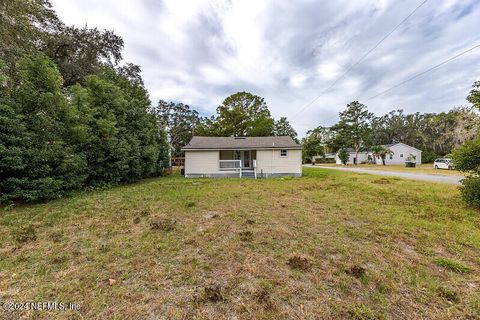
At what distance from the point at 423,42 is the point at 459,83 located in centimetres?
746

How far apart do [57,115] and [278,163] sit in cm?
1260

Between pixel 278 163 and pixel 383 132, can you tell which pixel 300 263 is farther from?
pixel 383 132

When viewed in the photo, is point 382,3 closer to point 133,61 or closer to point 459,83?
point 459,83

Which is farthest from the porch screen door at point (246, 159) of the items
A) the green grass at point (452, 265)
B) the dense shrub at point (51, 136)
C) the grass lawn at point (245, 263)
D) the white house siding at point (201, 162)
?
the green grass at point (452, 265)

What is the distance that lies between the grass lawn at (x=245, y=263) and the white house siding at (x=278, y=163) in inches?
376

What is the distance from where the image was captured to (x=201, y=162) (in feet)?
50.7

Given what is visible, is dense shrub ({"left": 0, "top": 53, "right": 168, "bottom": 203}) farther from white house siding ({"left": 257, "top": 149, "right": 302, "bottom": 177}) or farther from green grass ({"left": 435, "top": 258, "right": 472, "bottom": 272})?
green grass ({"left": 435, "top": 258, "right": 472, "bottom": 272})

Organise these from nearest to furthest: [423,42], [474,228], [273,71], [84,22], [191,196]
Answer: [474,228] < [191,196] < [423,42] < [84,22] < [273,71]

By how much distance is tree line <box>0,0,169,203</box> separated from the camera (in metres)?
6.33

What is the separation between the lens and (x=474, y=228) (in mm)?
4512

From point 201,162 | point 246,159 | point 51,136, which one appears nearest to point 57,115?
point 51,136

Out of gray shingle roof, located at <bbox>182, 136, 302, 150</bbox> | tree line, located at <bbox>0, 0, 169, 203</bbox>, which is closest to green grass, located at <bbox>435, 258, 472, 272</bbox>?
tree line, located at <bbox>0, 0, 169, 203</bbox>

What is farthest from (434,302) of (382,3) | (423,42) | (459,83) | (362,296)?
(459,83)

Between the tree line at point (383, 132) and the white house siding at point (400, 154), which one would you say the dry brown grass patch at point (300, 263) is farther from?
the white house siding at point (400, 154)
